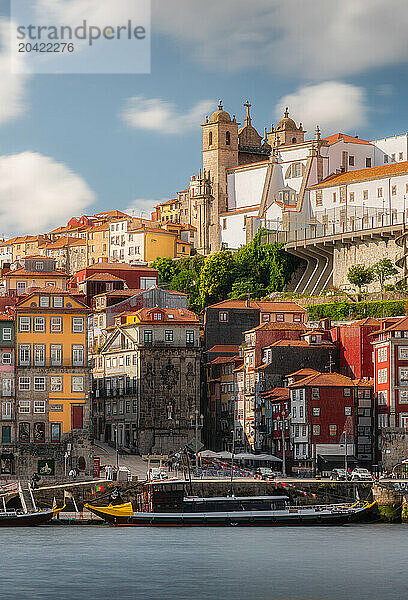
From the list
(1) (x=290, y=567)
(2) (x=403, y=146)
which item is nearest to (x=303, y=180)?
(2) (x=403, y=146)

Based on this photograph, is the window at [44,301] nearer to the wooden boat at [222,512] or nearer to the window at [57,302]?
the window at [57,302]

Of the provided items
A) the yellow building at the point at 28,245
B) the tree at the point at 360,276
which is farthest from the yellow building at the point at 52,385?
the yellow building at the point at 28,245

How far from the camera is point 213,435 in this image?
107 meters

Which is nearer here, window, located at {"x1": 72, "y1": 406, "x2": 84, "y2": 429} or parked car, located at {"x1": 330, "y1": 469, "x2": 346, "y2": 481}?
parked car, located at {"x1": 330, "y1": 469, "x2": 346, "y2": 481}

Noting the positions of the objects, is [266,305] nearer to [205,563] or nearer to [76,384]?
[76,384]

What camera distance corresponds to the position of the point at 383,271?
11994cm

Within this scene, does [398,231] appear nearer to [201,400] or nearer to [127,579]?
[201,400]

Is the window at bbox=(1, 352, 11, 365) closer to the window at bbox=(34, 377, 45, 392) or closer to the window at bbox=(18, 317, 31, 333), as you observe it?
the window at bbox=(18, 317, 31, 333)

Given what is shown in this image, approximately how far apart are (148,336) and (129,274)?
91.6 feet

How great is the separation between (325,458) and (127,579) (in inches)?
1308

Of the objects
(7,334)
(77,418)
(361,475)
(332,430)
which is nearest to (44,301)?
(7,334)

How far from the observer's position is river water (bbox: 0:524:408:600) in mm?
57219

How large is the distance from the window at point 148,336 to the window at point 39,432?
49.4 ft

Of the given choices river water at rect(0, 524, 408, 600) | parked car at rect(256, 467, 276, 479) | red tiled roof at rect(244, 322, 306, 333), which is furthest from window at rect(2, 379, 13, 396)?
red tiled roof at rect(244, 322, 306, 333)
